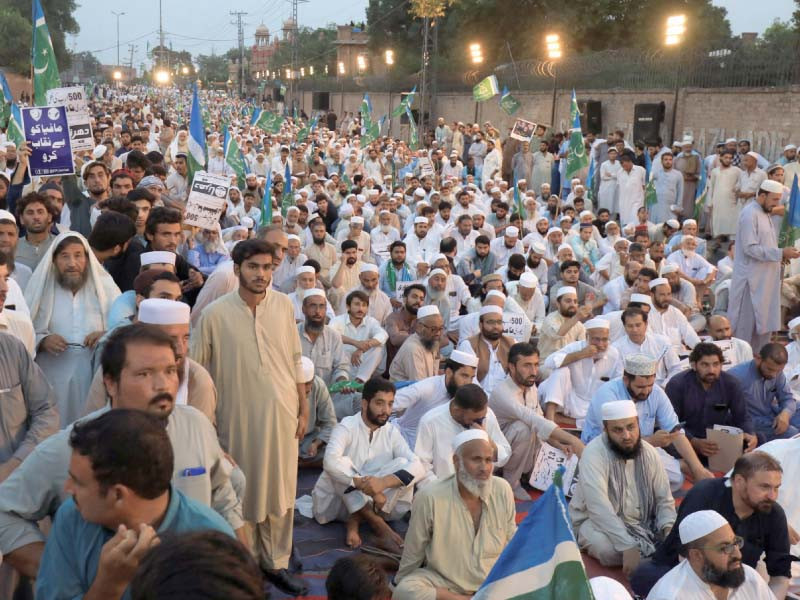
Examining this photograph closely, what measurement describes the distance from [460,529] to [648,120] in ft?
52.2

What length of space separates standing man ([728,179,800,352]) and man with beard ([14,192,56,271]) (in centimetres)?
544

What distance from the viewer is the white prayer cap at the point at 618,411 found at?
15.7 ft

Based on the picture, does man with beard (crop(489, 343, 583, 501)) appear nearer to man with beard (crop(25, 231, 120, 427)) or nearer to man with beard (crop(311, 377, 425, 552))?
man with beard (crop(311, 377, 425, 552))

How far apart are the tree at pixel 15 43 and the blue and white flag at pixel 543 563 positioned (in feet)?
135

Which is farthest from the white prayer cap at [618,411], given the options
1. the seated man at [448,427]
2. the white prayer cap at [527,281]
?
the white prayer cap at [527,281]

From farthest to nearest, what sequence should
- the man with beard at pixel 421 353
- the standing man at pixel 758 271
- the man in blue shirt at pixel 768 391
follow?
the standing man at pixel 758 271, the man with beard at pixel 421 353, the man in blue shirt at pixel 768 391

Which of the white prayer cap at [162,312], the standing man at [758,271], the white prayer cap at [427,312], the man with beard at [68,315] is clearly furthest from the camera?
the standing man at [758,271]

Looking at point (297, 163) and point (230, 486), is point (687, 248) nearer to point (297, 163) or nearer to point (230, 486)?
point (230, 486)

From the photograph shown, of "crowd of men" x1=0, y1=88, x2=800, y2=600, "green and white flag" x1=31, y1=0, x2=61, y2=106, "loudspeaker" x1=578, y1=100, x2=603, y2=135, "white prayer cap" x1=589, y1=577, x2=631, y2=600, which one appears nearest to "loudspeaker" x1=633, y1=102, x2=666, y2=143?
"loudspeaker" x1=578, y1=100, x2=603, y2=135

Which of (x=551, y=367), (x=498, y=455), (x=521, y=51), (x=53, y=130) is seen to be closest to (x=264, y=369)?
(x=498, y=455)

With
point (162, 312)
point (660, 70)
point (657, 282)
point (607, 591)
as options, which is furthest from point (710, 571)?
point (660, 70)

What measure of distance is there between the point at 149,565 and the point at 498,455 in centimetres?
390

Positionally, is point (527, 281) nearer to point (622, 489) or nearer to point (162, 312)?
point (622, 489)

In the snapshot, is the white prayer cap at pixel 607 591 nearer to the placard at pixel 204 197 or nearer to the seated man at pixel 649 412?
the seated man at pixel 649 412
